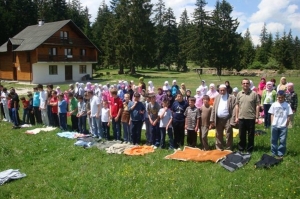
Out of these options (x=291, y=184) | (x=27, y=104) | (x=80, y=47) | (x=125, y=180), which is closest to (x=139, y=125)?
(x=125, y=180)

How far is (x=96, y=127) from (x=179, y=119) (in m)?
4.02

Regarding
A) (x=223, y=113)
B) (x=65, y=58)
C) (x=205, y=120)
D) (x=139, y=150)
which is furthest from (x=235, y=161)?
(x=65, y=58)

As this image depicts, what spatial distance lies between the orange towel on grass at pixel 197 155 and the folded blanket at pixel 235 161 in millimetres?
228

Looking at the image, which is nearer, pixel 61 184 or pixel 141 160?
pixel 61 184

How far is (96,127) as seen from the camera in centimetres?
1232

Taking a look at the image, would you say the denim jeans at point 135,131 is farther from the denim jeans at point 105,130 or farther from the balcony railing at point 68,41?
the balcony railing at point 68,41

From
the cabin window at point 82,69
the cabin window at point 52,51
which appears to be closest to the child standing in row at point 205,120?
the cabin window at point 52,51

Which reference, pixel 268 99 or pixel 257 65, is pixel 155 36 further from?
pixel 268 99

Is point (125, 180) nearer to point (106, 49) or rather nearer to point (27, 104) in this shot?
point (27, 104)

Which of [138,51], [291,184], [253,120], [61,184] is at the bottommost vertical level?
[61,184]

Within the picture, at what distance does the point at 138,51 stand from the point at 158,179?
4352 centimetres

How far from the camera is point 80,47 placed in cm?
4812

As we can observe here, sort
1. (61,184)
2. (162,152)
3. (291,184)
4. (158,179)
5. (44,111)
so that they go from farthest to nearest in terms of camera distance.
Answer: (44,111), (162,152), (61,184), (158,179), (291,184)

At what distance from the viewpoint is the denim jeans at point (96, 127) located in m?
12.0
